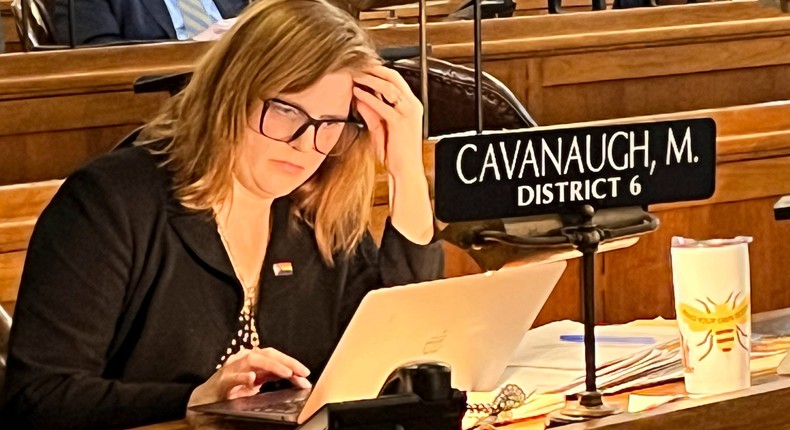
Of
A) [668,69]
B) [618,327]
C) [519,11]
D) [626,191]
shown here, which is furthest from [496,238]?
[519,11]

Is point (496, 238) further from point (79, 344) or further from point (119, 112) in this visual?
point (119, 112)

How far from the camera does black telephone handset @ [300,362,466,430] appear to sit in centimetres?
99

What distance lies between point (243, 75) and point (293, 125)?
0.09m

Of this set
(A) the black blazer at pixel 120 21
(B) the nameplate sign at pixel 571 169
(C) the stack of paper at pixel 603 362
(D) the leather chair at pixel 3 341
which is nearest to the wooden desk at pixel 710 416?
(C) the stack of paper at pixel 603 362

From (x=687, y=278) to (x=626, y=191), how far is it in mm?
127

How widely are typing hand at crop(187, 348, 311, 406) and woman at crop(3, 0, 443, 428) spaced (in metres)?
0.14

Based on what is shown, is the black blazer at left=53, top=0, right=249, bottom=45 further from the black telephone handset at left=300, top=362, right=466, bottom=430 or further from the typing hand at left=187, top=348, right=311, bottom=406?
Answer: the black telephone handset at left=300, top=362, right=466, bottom=430

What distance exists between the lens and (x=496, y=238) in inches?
→ 55.8

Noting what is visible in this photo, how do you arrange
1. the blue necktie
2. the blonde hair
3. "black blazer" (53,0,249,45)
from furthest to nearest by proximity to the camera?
the blue necktie → "black blazer" (53,0,249,45) → the blonde hair

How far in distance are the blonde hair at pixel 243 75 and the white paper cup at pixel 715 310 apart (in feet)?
2.04

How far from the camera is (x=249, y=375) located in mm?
1549

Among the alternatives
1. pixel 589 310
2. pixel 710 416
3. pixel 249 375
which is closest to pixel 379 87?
pixel 249 375

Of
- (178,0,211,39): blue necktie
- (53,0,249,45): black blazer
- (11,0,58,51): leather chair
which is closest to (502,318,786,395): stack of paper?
(11,0,58,51): leather chair

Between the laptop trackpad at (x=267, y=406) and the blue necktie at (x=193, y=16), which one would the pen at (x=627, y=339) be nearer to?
the laptop trackpad at (x=267, y=406)
